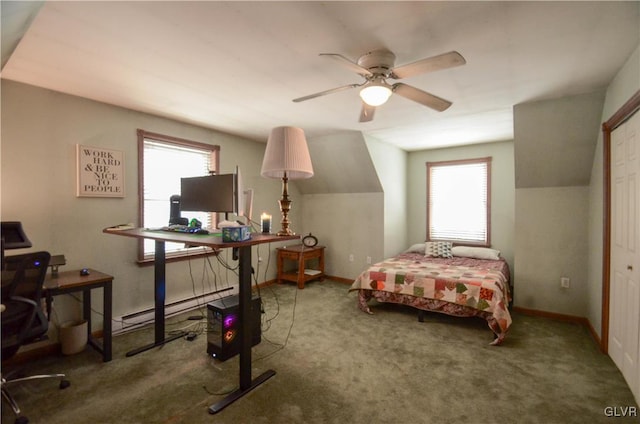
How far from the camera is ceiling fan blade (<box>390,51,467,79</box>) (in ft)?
5.37

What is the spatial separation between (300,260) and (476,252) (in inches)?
105

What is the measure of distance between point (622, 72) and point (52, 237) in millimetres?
4961

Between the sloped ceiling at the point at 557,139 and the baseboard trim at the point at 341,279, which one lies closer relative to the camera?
the sloped ceiling at the point at 557,139

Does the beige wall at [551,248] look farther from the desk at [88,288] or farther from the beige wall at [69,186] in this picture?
the desk at [88,288]

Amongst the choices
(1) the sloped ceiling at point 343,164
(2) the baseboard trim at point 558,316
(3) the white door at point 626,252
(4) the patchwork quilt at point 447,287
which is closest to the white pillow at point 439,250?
(4) the patchwork quilt at point 447,287

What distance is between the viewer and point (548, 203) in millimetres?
3613

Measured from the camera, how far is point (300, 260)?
470 centimetres

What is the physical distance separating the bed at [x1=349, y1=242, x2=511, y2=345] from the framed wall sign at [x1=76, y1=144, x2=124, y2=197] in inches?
115

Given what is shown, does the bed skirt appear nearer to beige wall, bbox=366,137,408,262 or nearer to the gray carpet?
the gray carpet

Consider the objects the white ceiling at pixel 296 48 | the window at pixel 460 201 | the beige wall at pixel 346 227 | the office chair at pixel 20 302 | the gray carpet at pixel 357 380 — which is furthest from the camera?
the beige wall at pixel 346 227

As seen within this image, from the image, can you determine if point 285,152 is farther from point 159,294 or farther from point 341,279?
point 341,279

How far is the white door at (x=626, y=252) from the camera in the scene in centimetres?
204

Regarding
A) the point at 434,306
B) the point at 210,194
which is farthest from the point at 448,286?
the point at 210,194

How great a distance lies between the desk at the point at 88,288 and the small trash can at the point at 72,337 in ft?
0.29
